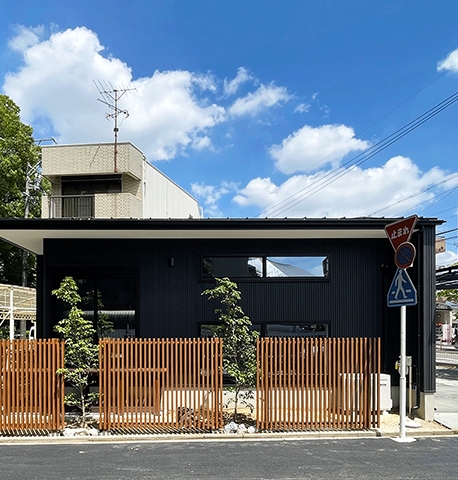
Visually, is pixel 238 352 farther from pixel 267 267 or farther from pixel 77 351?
pixel 77 351

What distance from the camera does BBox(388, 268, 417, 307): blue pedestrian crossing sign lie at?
8148mm

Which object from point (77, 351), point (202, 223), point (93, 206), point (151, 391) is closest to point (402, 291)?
point (202, 223)

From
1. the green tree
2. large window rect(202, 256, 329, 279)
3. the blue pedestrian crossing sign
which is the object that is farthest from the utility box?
the green tree

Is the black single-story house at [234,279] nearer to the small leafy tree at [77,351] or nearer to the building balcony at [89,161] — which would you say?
the small leafy tree at [77,351]

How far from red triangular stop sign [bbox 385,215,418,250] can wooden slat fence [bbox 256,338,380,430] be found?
6.81ft

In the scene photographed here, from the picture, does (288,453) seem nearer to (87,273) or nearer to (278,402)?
(278,402)

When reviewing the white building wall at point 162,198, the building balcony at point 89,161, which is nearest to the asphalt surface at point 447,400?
the white building wall at point 162,198

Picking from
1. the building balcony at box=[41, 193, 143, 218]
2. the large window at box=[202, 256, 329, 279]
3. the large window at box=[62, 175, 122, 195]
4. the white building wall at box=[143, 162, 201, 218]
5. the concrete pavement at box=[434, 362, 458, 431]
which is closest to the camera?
the concrete pavement at box=[434, 362, 458, 431]

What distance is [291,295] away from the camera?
11.2 meters

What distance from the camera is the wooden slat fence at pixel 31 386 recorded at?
27.7 ft

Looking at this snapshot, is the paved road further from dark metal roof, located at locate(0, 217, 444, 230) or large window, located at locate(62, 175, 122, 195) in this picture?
large window, located at locate(62, 175, 122, 195)

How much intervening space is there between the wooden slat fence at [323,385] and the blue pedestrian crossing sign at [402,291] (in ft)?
Answer: 3.06

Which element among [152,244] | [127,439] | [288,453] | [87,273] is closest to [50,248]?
[87,273]

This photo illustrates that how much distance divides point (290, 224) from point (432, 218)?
10.5ft
